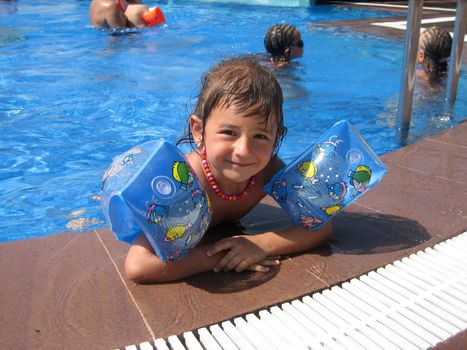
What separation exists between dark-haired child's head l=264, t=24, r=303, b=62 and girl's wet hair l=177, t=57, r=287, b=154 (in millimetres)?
5187

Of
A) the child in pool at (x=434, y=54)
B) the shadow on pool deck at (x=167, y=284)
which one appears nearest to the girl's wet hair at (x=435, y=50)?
the child in pool at (x=434, y=54)

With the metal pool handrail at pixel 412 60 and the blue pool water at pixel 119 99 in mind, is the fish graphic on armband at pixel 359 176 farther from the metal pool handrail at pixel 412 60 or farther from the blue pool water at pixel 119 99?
the metal pool handrail at pixel 412 60

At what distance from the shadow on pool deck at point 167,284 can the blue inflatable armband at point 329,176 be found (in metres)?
0.24

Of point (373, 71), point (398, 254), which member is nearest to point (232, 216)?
point (398, 254)

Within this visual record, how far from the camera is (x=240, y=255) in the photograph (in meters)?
2.38

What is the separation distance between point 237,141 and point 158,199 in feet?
1.46

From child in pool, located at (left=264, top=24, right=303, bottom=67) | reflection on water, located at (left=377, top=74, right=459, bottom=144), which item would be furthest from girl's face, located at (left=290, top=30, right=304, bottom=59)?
reflection on water, located at (left=377, top=74, right=459, bottom=144)

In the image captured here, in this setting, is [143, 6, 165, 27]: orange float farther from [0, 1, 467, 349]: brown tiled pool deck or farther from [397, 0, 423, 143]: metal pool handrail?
[0, 1, 467, 349]: brown tiled pool deck

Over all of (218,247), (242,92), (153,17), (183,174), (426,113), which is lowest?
(426,113)

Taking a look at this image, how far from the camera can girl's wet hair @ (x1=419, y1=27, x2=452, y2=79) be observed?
6367 mm

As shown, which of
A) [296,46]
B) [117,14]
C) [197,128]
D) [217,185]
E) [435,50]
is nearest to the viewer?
[197,128]

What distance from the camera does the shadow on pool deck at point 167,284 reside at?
2018 mm

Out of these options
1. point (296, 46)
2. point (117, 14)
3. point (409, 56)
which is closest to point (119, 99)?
point (296, 46)

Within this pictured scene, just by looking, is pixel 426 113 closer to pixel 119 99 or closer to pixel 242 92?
pixel 119 99
